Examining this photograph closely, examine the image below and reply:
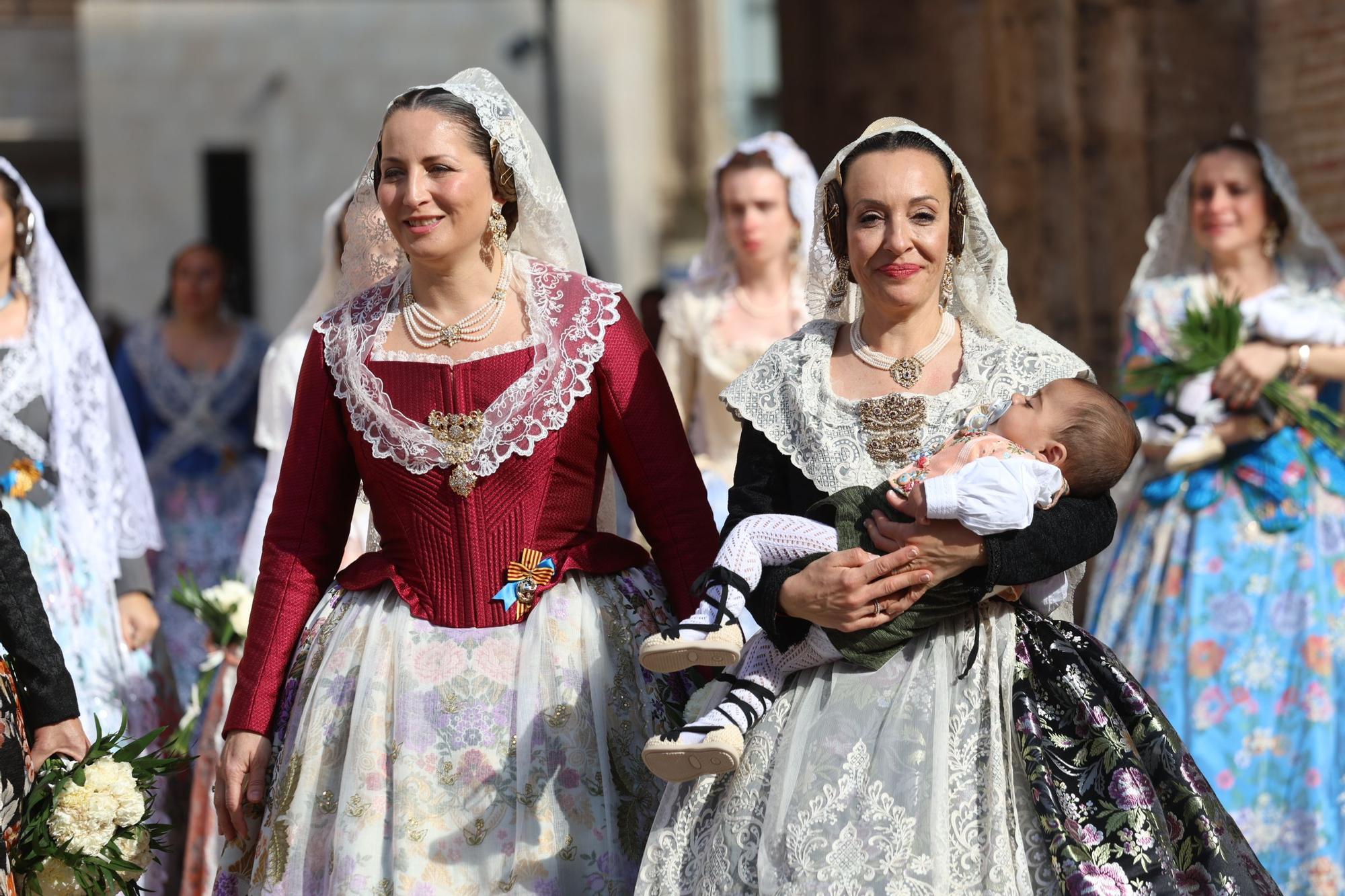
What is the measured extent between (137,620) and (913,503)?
3.14 m

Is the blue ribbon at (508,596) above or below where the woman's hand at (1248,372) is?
below

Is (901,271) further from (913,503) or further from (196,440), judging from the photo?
(196,440)

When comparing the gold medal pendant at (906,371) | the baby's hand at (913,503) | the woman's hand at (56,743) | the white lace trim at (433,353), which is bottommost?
the woman's hand at (56,743)

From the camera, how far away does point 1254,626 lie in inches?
237

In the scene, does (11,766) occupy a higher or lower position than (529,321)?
lower

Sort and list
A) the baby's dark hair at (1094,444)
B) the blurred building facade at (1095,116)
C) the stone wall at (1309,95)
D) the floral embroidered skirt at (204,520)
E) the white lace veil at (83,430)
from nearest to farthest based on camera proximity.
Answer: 1. the baby's dark hair at (1094,444)
2. the white lace veil at (83,430)
3. the stone wall at (1309,95)
4. the floral embroidered skirt at (204,520)
5. the blurred building facade at (1095,116)

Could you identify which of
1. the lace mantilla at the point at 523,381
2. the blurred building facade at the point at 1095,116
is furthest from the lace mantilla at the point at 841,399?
the blurred building facade at the point at 1095,116

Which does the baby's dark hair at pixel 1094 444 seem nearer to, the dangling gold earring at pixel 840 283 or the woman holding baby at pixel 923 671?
the woman holding baby at pixel 923 671

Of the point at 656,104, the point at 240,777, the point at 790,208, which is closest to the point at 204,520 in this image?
the point at 790,208

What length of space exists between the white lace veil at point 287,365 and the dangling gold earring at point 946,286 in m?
2.85

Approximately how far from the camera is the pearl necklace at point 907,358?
3885 millimetres

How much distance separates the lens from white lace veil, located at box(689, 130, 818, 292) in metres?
7.00

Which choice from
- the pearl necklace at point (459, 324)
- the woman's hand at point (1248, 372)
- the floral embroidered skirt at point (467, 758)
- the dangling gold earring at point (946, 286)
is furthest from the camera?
the woman's hand at point (1248, 372)

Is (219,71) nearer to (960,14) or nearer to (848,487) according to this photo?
(960,14)
